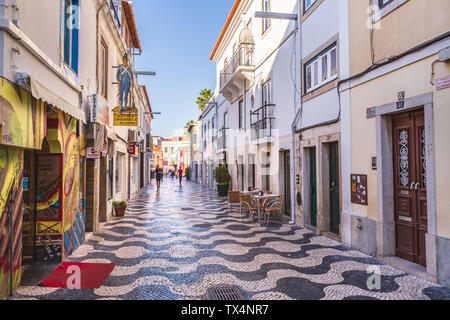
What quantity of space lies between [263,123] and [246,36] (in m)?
4.75

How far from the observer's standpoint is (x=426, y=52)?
479 centimetres

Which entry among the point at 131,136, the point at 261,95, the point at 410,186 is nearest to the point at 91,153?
the point at 410,186

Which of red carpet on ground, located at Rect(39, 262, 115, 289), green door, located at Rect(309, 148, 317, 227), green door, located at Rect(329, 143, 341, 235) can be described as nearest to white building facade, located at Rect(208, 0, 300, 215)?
green door, located at Rect(309, 148, 317, 227)

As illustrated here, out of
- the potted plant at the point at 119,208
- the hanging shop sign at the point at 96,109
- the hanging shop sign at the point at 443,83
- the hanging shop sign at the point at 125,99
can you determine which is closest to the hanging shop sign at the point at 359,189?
the hanging shop sign at the point at 443,83

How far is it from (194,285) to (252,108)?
1079cm

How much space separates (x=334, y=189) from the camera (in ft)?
25.9

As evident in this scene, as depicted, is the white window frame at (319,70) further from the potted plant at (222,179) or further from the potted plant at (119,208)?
the potted plant at (222,179)

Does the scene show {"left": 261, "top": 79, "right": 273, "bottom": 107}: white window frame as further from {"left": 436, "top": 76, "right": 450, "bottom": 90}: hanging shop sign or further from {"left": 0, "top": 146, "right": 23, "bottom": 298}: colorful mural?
{"left": 0, "top": 146, "right": 23, "bottom": 298}: colorful mural

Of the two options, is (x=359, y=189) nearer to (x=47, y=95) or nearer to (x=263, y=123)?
(x=47, y=95)

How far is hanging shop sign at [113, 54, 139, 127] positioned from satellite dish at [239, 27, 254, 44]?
22.5ft

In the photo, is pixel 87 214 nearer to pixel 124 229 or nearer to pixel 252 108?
pixel 124 229

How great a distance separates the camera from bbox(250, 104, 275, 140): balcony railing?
11719mm
